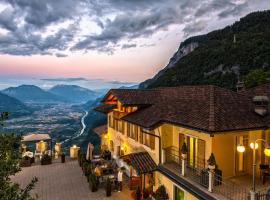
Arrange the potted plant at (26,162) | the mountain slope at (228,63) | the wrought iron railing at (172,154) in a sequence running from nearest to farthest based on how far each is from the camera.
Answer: the wrought iron railing at (172,154) < the potted plant at (26,162) < the mountain slope at (228,63)

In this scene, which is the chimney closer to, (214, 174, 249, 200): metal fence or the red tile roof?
the red tile roof

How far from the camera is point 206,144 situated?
47.1ft

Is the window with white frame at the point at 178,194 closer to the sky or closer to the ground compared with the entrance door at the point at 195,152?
closer to the ground

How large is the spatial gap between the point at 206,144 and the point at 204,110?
2.12 m

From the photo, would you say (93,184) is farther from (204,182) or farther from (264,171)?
(264,171)

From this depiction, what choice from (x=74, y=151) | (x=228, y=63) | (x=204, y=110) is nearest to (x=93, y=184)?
(x=204, y=110)

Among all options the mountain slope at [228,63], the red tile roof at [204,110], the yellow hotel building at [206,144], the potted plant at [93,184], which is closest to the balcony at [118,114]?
the red tile roof at [204,110]

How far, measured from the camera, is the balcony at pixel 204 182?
1220 centimetres

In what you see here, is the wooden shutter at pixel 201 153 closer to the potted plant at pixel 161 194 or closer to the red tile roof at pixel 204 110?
the red tile roof at pixel 204 110

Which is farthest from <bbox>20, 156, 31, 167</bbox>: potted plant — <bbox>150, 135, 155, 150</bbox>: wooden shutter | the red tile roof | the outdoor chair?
the outdoor chair

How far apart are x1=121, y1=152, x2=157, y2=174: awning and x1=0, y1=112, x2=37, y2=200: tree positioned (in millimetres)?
9847

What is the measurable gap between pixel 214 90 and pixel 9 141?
1296cm

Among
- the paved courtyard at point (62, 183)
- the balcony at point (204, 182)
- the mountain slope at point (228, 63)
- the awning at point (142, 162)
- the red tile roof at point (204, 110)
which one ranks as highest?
the mountain slope at point (228, 63)

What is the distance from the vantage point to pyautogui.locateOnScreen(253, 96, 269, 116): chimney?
15.1 meters
